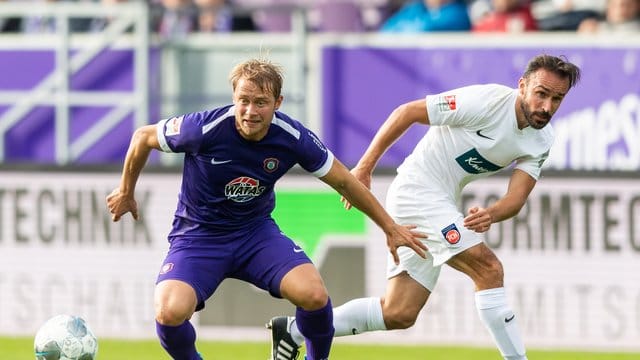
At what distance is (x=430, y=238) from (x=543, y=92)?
A: 1.05m

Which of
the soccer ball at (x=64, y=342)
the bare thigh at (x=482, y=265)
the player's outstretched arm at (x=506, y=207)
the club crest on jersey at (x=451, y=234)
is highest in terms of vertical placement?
the player's outstretched arm at (x=506, y=207)

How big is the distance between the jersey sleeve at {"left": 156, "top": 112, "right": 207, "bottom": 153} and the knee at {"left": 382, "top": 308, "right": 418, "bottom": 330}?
62.8 inches

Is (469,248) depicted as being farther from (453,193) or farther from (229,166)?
(229,166)

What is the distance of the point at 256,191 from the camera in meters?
8.02

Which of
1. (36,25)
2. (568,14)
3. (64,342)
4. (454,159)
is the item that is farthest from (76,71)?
(454,159)

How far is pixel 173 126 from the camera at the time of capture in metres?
7.79

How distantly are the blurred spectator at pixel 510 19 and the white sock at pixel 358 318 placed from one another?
4729 millimetres

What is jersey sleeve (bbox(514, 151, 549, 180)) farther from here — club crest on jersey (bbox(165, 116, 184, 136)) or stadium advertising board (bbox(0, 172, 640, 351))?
→ stadium advertising board (bbox(0, 172, 640, 351))

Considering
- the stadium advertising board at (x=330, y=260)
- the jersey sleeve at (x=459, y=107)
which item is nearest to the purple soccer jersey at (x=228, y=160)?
the jersey sleeve at (x=459, y=107)

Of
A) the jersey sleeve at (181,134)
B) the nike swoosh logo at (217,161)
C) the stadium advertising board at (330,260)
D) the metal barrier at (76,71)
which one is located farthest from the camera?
the metal barrier at (76,71)

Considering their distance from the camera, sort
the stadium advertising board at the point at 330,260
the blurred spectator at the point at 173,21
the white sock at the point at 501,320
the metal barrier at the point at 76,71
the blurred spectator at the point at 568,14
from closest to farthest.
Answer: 1. the white sock at the point at 501,320
2. the stadium advertising board at the point at 330,260
3. the metal barrier at the point at 76,71
4. the blurred spectator at the point at 173,21
5. the blurred spectator at the point at 568,14

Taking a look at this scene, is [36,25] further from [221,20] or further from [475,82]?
[475,82]

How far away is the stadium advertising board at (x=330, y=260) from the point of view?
10805 mm

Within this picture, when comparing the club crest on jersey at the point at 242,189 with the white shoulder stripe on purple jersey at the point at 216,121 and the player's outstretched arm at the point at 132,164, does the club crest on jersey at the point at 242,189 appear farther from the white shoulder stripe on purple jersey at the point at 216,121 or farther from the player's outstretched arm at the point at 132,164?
the player's outstretched arm at the point at 132,164
